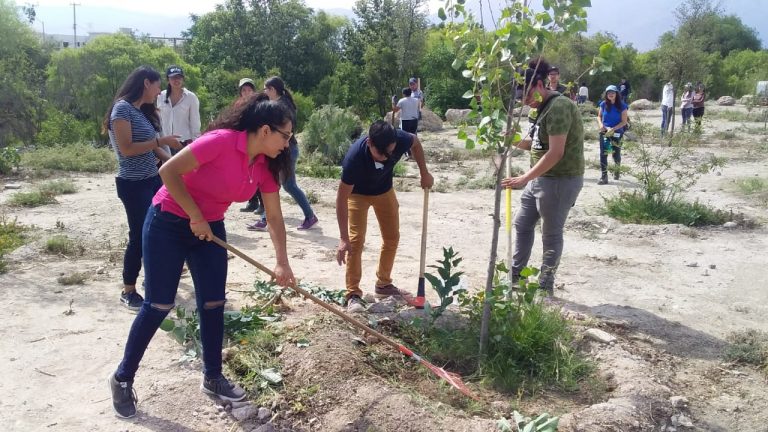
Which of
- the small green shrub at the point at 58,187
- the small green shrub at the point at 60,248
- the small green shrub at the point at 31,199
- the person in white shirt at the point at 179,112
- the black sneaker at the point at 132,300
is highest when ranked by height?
the person in white shirt at the point at 179,112

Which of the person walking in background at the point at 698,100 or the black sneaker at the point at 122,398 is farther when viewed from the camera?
the person walking in background at the point at 698,100

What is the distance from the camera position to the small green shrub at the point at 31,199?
8.07 meters

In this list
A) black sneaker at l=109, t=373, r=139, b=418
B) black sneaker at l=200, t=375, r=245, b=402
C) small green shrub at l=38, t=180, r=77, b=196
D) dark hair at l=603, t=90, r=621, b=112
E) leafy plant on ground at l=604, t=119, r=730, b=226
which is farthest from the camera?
dark hair at l=603, t=90, r=621, b=112

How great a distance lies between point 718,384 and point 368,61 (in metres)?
21.1

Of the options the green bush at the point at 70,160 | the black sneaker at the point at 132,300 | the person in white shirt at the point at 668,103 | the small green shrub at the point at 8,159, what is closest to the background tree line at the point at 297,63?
the person in white shirt at the point at 668,103

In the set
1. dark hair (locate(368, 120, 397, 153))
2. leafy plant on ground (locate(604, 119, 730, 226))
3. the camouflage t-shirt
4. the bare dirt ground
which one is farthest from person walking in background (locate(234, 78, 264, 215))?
leafy plant on ground (locate(604, 119, 730, 226))

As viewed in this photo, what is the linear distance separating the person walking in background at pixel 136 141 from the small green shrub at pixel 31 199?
185 inches

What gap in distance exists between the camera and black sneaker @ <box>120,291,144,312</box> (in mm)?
4492

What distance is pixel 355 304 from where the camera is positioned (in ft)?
14.2

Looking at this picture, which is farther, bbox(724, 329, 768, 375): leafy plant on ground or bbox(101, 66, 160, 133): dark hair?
bbox(101, 66, 160, 133): dark hair

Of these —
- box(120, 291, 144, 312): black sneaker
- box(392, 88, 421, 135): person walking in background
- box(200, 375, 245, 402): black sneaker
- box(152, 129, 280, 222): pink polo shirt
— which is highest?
box(392, 88, 421, 135): person walking in background

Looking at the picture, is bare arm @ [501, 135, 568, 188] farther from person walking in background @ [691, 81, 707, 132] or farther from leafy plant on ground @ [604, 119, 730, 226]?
person walking in background @ [691, 81, 707, 132]

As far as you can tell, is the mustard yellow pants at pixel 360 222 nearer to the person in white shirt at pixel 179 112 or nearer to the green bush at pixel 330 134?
the person in white shirt at pixel 179 112

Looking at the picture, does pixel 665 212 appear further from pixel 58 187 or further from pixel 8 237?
pixel 58 187
